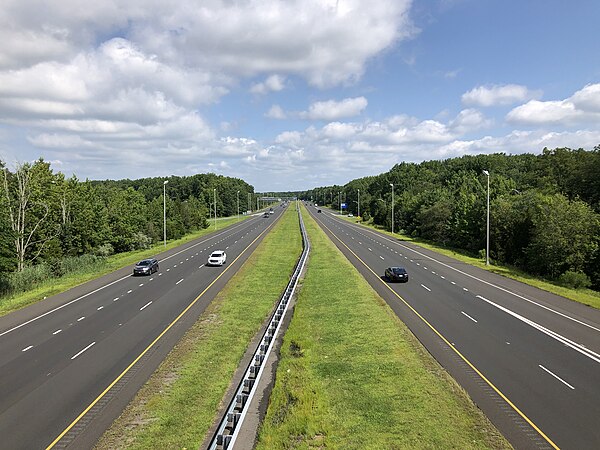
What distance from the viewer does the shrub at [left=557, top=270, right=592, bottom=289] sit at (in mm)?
37938

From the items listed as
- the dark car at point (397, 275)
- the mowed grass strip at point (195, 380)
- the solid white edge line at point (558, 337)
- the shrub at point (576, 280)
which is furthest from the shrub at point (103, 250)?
the shrub at point (576, 280)

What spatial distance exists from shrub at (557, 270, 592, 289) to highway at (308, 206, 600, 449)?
521 centimetres

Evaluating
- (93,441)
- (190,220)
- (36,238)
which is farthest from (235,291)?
(190,220)

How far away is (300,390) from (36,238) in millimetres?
52106

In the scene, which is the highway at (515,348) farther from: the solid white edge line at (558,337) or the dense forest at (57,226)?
the dense forest at (57,226)

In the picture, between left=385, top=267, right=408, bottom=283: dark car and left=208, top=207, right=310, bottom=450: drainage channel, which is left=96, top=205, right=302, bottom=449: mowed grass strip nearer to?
left=208, top=207, right=310, bottom=450: drainage channel

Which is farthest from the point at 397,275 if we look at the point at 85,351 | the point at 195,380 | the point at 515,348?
the point at 85,351

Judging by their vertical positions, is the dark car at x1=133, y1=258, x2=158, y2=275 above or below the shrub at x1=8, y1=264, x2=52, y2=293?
above

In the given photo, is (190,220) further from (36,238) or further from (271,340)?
(271,340)

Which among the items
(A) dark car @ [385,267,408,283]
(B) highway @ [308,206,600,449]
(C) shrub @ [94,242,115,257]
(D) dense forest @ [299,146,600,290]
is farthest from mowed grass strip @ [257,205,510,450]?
(C) shrub @ [94,242,115,257]

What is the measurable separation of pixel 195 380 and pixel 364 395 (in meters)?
6.05

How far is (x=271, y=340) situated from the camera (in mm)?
19703

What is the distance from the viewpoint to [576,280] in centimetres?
3812

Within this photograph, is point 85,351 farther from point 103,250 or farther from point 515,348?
point 103,250
